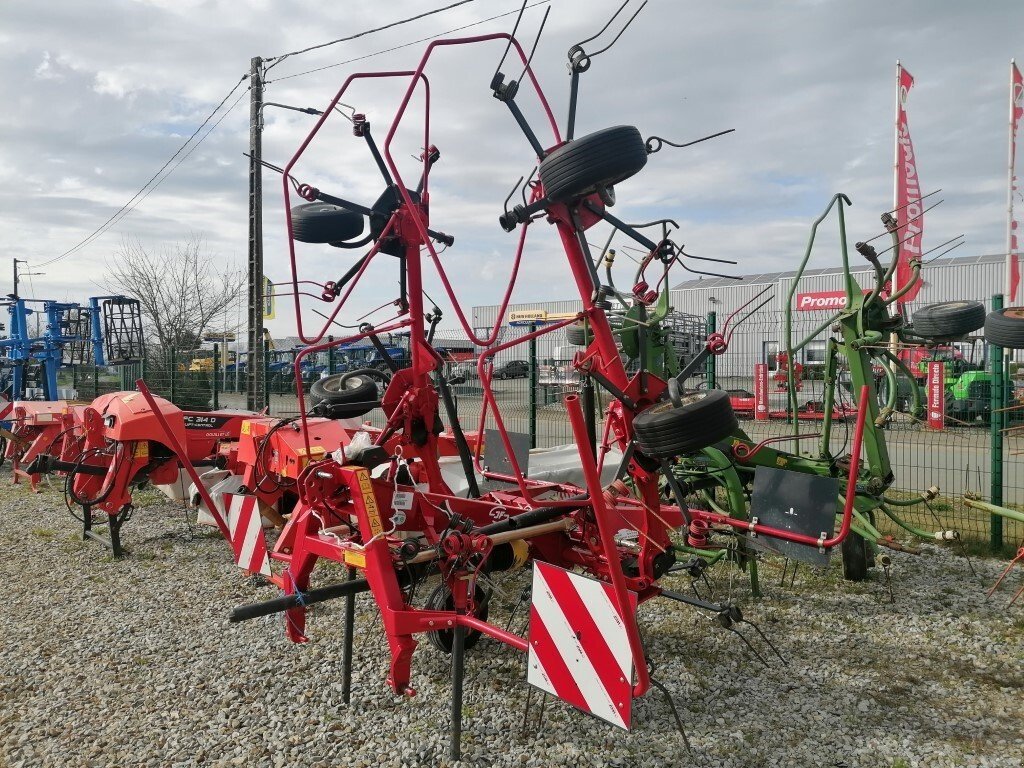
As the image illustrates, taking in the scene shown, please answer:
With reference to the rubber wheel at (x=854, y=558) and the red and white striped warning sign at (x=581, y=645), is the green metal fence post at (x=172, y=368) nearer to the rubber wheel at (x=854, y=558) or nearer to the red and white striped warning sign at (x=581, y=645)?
the rubber wheel at (x=854, y=558)

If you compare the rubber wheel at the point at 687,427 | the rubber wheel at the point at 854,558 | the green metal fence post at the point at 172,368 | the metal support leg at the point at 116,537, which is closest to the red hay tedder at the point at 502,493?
the rubber wheel at the point at 687,427

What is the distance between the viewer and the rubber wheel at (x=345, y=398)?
4422mm

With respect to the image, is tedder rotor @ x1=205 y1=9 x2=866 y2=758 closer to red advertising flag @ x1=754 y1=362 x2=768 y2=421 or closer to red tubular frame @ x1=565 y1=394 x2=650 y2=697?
red tubular frame @ x1=565 y1=394 x2=650 y2=697

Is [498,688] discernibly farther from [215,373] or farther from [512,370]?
[215,373]

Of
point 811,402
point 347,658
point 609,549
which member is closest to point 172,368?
point 811,402

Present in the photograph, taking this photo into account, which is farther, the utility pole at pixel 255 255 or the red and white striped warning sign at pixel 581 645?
the utility pole at pixel 255 255

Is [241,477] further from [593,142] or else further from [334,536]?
[593,142]

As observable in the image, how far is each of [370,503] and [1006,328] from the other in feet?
13.8

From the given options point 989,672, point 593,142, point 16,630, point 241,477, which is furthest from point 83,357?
point 989,672

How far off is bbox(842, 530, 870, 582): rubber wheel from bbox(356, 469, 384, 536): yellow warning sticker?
11.4 ft

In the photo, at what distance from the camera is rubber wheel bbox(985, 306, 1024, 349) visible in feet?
15.5

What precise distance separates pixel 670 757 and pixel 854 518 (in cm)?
240

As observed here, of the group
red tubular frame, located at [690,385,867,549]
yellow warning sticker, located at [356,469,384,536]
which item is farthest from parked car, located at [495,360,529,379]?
red tubular frame, located at [690,385,867,549]

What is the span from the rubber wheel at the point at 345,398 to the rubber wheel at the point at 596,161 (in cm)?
196
